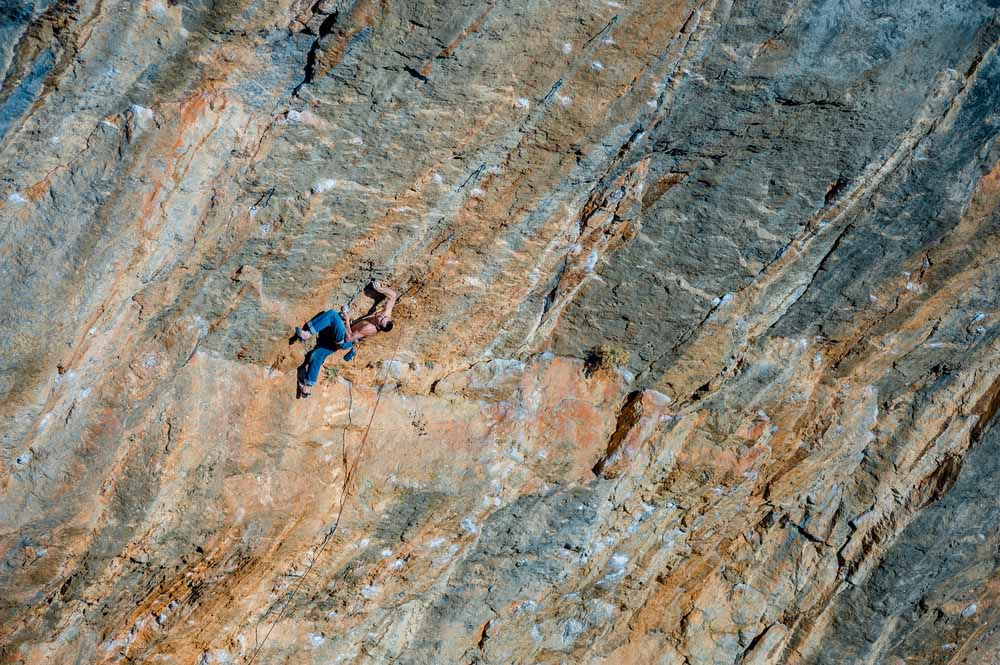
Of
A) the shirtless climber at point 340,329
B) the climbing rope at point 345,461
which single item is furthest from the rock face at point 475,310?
the shirtless climber at point 340,329

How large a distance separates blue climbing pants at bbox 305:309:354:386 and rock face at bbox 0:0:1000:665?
183 mm

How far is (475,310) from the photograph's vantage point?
663 centimetres

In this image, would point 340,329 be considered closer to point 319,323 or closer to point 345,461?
point 319,323

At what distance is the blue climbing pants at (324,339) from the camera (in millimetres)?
6141

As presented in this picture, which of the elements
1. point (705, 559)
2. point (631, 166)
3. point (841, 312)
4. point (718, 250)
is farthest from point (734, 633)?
point (631, 166)

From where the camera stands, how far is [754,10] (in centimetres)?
572

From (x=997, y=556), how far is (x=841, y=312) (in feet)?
13.1

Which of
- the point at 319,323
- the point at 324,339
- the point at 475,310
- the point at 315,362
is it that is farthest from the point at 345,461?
the point at 475,310

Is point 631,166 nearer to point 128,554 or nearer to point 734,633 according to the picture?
point 128,554

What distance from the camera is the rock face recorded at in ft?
17.0

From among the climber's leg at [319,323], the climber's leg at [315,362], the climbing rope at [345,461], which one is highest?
the climber's leg at [319,323]

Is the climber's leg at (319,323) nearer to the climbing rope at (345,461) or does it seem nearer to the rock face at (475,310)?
the rock face at (475,310)

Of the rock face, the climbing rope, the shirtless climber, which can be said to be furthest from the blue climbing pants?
the climbing rope

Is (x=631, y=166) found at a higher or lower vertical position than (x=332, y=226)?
higher
